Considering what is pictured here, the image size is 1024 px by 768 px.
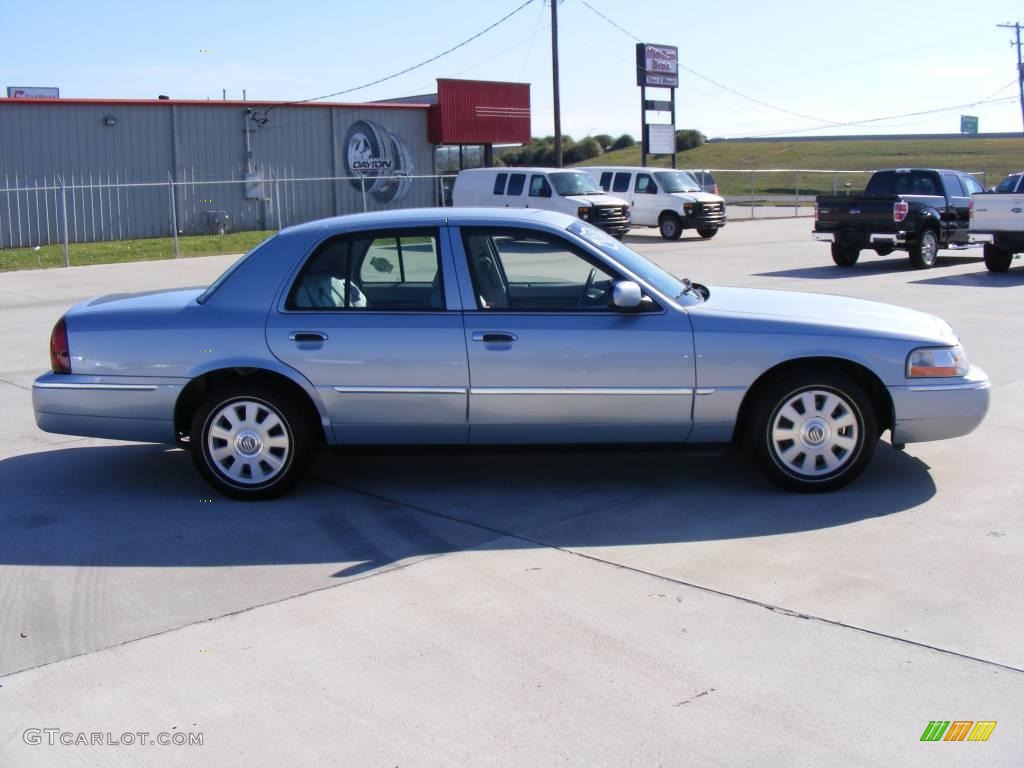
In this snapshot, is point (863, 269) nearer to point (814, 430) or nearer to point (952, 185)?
point (952, 185)

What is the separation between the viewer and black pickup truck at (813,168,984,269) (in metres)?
20.3

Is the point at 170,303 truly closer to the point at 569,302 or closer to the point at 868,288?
the point at 569,302

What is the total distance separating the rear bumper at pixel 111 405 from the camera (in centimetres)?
645

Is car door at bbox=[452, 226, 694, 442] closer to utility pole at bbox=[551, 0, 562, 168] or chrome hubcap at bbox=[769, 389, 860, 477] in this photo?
chrome hubcap at bbox=[769, 389, 860, 477]

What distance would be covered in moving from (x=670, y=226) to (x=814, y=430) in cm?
2414

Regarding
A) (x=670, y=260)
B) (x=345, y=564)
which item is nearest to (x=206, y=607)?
(x=345, y=564)

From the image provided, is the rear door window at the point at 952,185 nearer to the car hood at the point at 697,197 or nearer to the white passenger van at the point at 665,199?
the white passenger van at the point at 665,199

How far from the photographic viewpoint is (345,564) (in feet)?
18.0

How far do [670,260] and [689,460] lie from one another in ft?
54.3

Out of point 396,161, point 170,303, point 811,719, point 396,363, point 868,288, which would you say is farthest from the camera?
point 396,161

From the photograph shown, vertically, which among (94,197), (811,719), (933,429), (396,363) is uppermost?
(94,197)

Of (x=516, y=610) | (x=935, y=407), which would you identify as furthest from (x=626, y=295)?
(x=516, y=610)

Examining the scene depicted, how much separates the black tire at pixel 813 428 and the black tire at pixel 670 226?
23769 millimetres

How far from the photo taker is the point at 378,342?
6336mm
